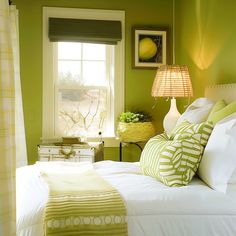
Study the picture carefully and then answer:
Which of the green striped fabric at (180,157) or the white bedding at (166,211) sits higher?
the green striped fabric at (180,157)

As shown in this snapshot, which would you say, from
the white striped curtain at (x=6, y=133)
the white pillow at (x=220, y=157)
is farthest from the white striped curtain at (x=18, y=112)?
the white striped curtain at (x=6, y=133)

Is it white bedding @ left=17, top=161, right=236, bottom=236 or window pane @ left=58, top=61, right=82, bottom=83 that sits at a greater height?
window pane @ left=58, top=61, right=82, bottom=83

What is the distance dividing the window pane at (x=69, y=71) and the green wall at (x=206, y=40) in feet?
4.00

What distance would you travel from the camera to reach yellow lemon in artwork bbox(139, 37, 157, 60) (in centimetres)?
473

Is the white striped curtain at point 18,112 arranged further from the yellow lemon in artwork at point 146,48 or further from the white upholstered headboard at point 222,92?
the white upholstered headboard at point 222,92

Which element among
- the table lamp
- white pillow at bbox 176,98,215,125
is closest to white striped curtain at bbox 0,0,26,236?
white pillow at bbox 176,98,215,125

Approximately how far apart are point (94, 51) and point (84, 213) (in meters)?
3.13

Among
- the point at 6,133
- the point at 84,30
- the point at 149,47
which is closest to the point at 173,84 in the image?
the point at 149,47

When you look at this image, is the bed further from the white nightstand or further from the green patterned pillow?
the white nightstand

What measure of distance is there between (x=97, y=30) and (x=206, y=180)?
2759 millimetres

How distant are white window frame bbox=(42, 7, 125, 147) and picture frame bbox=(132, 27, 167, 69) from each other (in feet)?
0.52

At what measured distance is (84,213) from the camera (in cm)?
188

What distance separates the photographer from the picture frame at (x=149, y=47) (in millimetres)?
4730

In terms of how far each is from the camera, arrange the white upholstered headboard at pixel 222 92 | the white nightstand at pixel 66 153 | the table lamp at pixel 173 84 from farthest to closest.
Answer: the white nightstand at pixel 66 153
the table lamp at pixel 173 84
the white upholstered headboard at pixel 222 92
